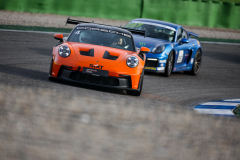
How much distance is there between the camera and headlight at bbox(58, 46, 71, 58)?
733 cm

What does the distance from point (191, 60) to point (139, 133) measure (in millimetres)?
7878

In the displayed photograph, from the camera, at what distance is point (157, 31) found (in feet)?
37.3

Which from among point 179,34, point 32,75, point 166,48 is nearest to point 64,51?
point 32,75

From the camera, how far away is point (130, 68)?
24.2ft

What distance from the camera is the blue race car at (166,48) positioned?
402 inches

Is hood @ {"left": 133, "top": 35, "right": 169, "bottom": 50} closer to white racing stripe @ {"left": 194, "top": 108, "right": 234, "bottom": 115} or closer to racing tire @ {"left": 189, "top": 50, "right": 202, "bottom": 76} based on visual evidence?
racing tire @ {"left": 189, "top": 50, "right": 202, "bottom": 76}

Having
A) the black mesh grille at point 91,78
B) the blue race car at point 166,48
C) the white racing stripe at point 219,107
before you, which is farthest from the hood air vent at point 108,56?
the blue race car at point 166,48

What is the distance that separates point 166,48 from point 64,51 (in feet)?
11.8

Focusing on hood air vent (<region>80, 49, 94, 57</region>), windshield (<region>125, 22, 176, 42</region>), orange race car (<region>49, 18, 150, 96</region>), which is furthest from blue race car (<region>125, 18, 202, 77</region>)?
hood air vent (<region>80, 49, 94, 57</region>)

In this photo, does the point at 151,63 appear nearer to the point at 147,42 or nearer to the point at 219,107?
the point at 147,42

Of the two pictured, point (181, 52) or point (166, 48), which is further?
point (181, 52)

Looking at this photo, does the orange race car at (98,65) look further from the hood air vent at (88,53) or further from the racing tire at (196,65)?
the racing tire at (196,65)

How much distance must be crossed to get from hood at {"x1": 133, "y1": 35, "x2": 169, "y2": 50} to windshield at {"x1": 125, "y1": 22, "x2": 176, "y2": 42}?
37 cm

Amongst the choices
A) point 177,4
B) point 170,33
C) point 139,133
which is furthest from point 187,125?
point 177,4
